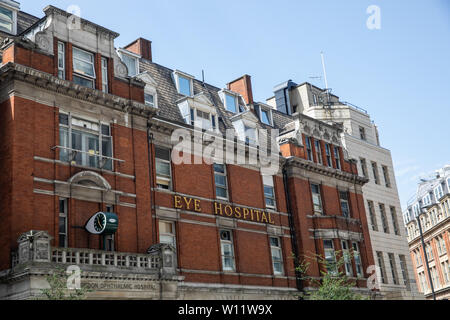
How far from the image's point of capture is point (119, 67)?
28859mm

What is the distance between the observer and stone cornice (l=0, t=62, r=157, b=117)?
24000mm

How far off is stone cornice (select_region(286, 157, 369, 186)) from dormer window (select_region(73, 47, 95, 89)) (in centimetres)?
1513

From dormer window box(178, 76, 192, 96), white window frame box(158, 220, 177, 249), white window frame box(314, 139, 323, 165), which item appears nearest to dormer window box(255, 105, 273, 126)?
white window frame box(314, 139, 323, 165)

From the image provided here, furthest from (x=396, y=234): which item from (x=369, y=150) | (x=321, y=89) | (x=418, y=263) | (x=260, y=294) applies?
(x=418, y=263)

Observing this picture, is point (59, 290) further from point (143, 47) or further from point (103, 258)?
point (143, 47)

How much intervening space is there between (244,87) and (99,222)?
20277 mm

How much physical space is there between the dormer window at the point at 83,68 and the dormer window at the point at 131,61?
530cm

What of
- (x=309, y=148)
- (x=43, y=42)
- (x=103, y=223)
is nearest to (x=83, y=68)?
(x=43, y=42)

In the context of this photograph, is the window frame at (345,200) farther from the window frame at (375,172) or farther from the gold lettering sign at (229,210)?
the gold lettering sign at (229,210)

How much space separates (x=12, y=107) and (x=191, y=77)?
14987mm

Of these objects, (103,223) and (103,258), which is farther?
(103,223)

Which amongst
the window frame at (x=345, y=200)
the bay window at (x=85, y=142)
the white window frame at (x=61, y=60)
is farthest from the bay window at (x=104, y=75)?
the window frame at (x=345, y=200)

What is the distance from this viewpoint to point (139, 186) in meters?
27.4

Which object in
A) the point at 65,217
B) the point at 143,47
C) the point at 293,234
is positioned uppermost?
the point at 143,47
